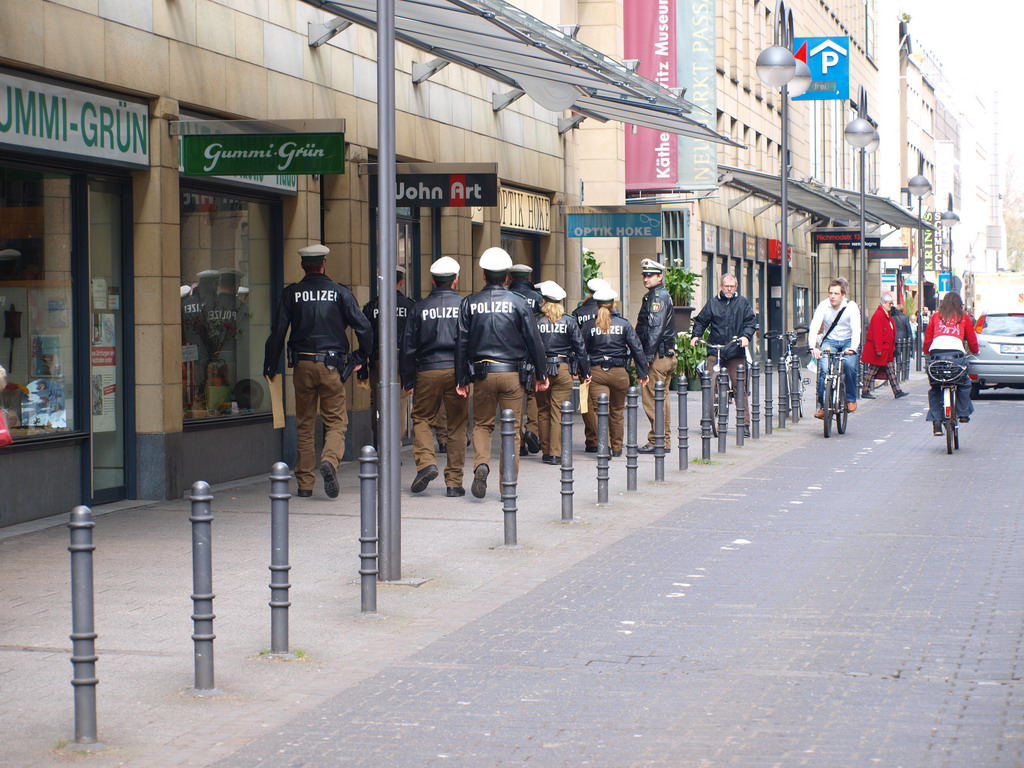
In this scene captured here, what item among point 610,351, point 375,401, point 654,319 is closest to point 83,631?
point 375,401

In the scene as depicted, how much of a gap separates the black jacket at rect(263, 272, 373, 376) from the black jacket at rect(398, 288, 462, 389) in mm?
445

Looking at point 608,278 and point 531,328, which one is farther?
point 608,278

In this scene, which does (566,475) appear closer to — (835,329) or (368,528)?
(368,528)

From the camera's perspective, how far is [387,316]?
28.8 ft

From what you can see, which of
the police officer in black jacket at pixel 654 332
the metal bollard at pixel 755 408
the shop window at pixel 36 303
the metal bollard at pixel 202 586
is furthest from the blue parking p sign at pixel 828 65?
the metal bollard at pixel 202 586

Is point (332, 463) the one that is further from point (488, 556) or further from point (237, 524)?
point (488, 556)

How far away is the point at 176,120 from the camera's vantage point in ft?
42.8

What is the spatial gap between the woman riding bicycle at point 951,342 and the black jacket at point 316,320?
743 cm

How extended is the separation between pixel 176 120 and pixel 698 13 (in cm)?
1820

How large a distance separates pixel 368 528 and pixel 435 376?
5420mm

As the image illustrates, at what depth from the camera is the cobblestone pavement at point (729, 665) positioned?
18.6 ft

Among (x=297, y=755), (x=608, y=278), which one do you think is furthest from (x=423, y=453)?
(x=608, y=278)

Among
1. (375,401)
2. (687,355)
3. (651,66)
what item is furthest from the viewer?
(651,66)

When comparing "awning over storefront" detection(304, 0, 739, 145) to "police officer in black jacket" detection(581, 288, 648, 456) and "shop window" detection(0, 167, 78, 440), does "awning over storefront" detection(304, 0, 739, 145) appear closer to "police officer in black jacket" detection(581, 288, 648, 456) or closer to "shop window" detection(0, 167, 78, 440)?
"police officer in black jacket" detection(581, 288, 648, 456)
